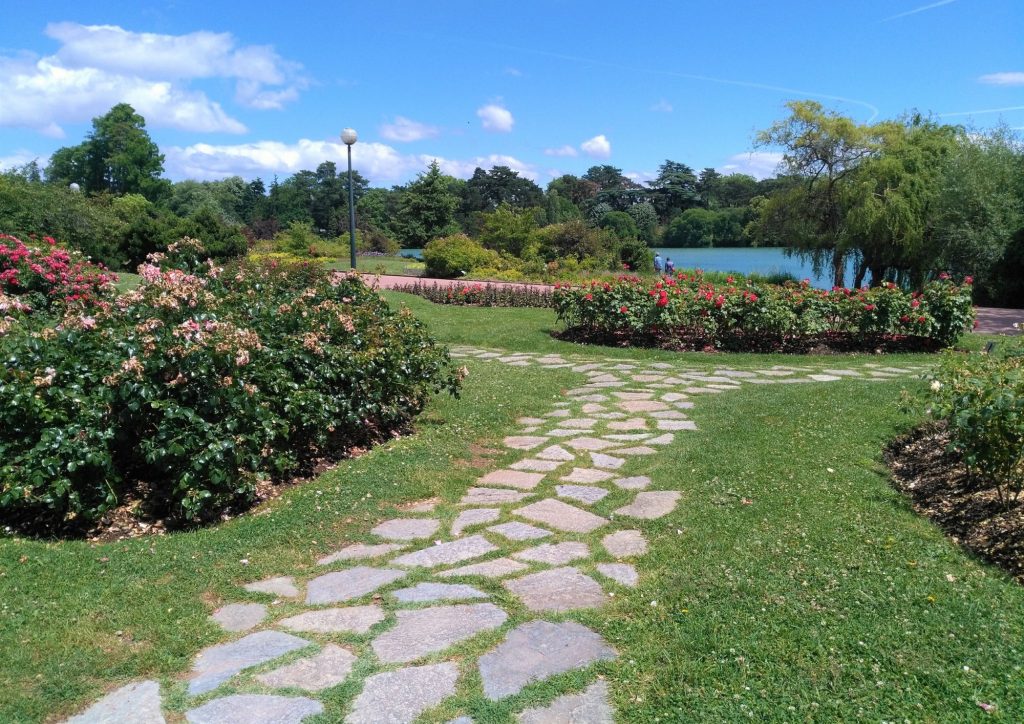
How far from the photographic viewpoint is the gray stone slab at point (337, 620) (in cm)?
257

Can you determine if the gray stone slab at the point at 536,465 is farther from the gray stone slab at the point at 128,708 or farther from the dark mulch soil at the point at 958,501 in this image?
the gray stone slab at the point at 128,708

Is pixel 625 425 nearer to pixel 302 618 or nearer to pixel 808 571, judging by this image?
pixel 808 571

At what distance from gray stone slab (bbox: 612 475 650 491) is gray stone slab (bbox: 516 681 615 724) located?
1978 millimetres

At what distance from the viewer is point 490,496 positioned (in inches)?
158

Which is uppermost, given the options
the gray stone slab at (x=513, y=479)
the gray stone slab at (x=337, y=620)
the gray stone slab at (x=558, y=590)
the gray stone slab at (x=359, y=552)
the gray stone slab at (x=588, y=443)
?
the gray stone slab at (x=588, y=443)

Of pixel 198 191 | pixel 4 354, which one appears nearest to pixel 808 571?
pixel 4 354

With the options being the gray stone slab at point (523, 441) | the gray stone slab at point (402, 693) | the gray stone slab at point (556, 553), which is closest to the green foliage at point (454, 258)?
the gray stone slab at point (523, 441)

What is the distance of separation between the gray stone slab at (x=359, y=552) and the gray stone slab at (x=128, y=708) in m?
1.04

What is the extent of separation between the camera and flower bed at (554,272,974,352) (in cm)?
930

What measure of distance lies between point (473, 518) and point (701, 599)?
1.38 m

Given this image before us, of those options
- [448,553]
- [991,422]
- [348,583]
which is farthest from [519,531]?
[991,422]

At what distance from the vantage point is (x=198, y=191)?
56094mm

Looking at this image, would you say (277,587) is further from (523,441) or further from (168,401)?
(523,441)

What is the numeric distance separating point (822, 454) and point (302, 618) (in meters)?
3.30
